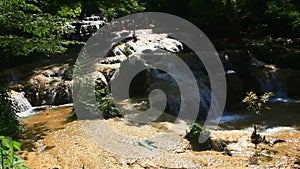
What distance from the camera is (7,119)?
27.9 ft

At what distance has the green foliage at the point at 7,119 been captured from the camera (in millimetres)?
7927

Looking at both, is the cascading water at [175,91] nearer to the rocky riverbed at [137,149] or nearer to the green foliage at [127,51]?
the rocky riverbed at [137,149]

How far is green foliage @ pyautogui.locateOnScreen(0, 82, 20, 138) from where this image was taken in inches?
312

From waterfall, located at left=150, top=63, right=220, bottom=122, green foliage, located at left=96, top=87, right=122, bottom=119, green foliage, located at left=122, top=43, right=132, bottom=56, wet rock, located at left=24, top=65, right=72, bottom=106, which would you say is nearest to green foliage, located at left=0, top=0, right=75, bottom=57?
green foliage, located at left=96, top=87, right=122, bottom=119

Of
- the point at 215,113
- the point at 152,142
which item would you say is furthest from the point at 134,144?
the point at 215,113

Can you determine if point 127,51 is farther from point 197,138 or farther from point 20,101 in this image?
point 197,138

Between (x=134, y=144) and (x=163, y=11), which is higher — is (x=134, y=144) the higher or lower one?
the lower one

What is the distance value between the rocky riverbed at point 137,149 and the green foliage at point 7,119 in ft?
1.15

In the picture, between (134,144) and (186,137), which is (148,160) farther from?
(186,137)

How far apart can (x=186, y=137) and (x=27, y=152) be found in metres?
3.68

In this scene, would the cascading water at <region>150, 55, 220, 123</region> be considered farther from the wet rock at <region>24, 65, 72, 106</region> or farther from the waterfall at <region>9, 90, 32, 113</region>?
the waterfall at <region>9, 90, 32, 113</region>

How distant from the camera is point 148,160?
6.98 meters

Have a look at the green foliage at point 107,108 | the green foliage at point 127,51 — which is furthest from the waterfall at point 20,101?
the green foliage at point 127,51

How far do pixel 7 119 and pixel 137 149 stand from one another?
137 inches
